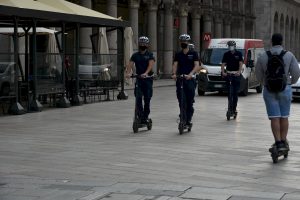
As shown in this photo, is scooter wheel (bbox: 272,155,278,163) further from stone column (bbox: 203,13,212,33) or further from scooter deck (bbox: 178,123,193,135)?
stone column (bbox: 203,13,212,33)

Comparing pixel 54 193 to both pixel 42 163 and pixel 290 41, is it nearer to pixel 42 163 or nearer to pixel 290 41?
pixel 42 163

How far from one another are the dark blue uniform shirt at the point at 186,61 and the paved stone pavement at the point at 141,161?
1.30 metres

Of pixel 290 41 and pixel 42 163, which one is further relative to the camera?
pixel 290 41

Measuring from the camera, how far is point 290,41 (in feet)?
291

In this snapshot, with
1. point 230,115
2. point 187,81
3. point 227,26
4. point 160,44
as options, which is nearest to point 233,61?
point 230,115

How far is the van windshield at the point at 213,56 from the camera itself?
2947 centimetres

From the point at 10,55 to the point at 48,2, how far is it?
4.10 meters

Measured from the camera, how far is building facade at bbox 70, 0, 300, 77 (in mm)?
43531

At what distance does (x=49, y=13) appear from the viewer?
62.0 feet

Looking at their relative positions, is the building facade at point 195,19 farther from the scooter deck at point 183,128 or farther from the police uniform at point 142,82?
the scooter deck at point 183,128

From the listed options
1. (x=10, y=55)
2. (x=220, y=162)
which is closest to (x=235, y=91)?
(x=10, y=55)

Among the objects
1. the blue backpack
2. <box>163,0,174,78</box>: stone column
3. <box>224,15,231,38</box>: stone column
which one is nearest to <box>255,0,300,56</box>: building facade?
<box>224,15,231,38</box>: stone column

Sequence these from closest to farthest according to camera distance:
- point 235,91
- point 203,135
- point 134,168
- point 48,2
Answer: point 134,168 → point 203,135 → point 235,91 → point 48,2

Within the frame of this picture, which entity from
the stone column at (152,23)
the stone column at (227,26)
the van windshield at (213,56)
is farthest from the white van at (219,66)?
the stone column at (227,26)
